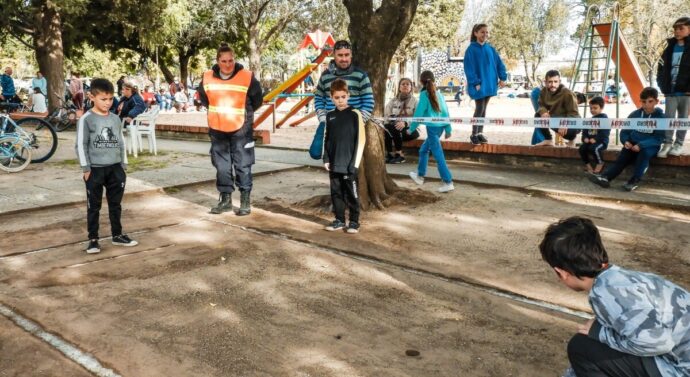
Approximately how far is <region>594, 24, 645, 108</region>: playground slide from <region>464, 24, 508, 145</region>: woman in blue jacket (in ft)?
10.2

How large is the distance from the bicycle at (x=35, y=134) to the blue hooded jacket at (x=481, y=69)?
24.2 ft

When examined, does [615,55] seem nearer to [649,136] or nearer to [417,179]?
[649,136]

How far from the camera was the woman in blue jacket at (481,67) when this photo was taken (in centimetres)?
912

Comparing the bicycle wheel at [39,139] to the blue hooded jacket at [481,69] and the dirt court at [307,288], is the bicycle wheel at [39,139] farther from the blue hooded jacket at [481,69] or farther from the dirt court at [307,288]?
the blue hooded jacket at [481,69]

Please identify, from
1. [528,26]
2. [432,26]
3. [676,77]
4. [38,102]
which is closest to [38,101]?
[38,102]

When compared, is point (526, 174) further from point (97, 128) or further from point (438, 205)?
point (97, 128)

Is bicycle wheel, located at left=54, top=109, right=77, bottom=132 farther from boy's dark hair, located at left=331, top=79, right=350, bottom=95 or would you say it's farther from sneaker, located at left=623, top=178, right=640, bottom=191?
sneaker, located at left=623, top=178, right=640, bottom=191

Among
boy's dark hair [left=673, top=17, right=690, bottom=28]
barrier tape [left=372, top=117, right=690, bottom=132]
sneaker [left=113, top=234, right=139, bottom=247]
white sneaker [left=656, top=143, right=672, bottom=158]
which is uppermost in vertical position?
boy's dark hair [left=673, top=17, right=690, bottom=28]

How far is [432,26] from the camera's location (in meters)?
44.2

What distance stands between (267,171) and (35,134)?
176 inches

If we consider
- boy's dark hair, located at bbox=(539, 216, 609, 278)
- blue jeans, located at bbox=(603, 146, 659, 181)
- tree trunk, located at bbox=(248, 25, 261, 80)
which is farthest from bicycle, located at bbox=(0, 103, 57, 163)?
tree trunk, located at bbox=(248, 25, 261, 80)

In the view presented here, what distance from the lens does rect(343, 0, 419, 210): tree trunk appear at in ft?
21.5

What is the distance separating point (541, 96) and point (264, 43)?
29138mm

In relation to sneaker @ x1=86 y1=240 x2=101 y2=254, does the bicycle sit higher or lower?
higher
